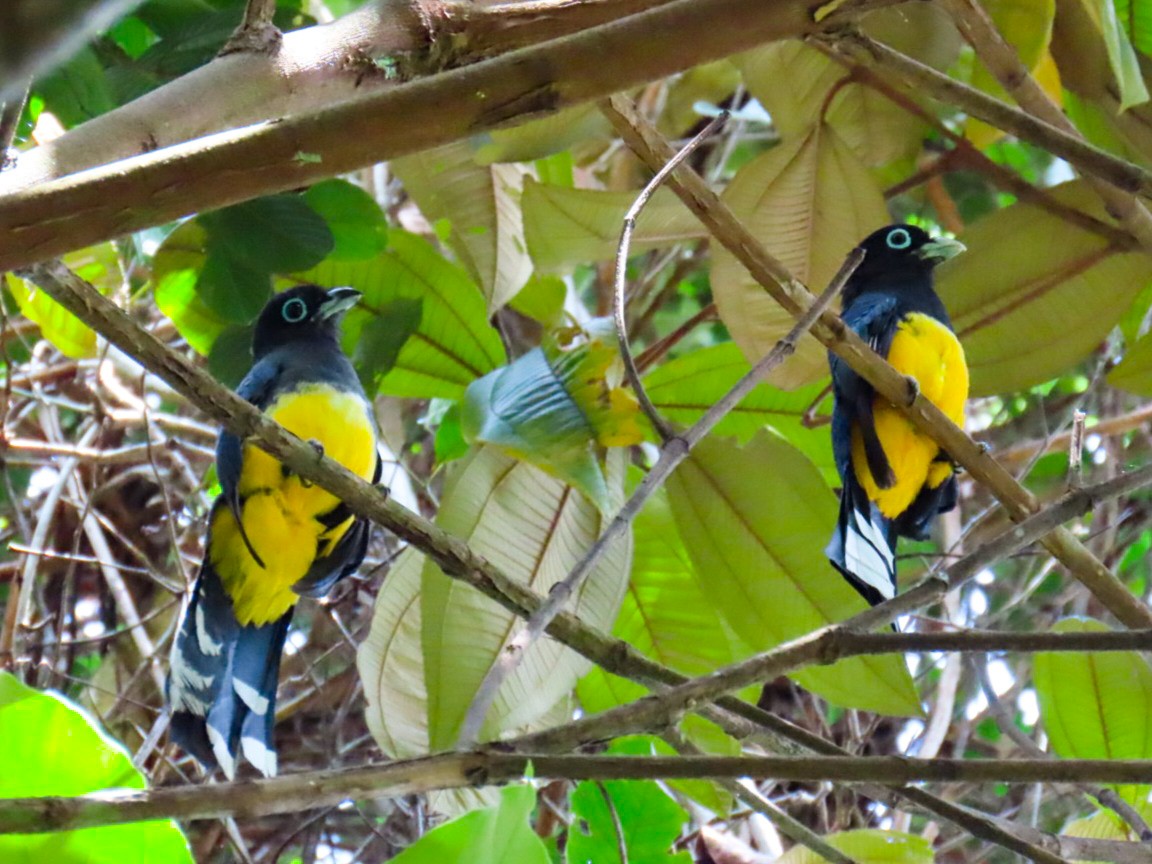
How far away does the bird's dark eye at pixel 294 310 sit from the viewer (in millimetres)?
3066

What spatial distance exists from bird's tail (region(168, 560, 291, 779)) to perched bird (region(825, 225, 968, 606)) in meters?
1.19

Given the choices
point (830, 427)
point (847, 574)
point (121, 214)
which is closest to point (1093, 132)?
point (830, 427)

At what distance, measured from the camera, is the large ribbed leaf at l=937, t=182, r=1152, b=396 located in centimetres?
257

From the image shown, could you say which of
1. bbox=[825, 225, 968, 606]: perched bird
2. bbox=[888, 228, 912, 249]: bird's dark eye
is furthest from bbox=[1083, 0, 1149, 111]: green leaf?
bbox=[888, 228, 912, 249]: bird's dark eye

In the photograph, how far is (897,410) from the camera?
9.39 ft

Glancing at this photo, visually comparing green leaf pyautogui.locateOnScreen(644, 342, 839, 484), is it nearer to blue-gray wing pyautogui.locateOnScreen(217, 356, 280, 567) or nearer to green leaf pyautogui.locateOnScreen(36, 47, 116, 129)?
blue-gray wing pyautogui.locateOnScreen(217, 356, 280, 567)

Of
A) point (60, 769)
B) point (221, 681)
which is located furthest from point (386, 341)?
point (60, 769)

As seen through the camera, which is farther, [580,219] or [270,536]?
[270,536]

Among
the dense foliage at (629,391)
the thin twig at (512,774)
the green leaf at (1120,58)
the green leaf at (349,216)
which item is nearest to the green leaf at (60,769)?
the thin twig at (512,774)

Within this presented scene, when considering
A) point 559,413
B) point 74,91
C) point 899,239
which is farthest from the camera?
point 899,239

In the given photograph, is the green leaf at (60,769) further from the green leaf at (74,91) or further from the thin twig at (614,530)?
the green leaf at (74,91)

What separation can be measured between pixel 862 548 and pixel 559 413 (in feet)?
2.26

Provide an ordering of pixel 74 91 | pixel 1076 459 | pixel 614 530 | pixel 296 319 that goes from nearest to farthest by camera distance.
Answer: pixel 614 530
pixel 1076 459
pixel 74 91
pixel 296 319

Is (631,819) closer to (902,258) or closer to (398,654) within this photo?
(398,654)
